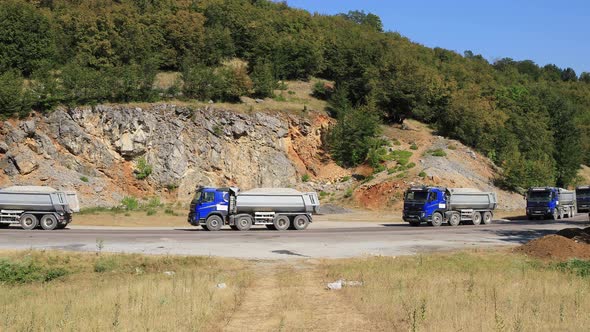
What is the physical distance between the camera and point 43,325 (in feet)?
40.0

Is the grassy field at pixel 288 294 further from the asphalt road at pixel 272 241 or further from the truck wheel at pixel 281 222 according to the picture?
the truck wheel at pixel 281 222

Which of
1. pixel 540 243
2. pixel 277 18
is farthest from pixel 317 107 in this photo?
pixel 540 243

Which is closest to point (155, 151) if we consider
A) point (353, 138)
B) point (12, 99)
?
point (12, 99)

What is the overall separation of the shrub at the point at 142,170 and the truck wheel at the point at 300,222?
24.3 meters

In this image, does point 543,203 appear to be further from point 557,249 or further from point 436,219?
point 557,249

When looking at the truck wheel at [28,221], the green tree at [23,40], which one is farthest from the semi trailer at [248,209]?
the green tree at [23,40]

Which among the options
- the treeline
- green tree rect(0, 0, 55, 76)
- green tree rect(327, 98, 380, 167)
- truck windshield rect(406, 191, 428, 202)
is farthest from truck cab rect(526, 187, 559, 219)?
green tree rect(0, 0, 55, 76)

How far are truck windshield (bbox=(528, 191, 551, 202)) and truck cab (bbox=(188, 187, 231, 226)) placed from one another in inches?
1184

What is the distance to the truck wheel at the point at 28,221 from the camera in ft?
122

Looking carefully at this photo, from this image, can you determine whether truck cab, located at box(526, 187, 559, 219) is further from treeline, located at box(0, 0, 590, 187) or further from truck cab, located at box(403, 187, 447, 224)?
truck cab, located at box(403, 187, 447, 224)

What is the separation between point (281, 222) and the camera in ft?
128

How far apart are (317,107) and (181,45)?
21239 millimetres

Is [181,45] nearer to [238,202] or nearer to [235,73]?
[235,73]

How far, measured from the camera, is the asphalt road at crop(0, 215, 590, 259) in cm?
2736
